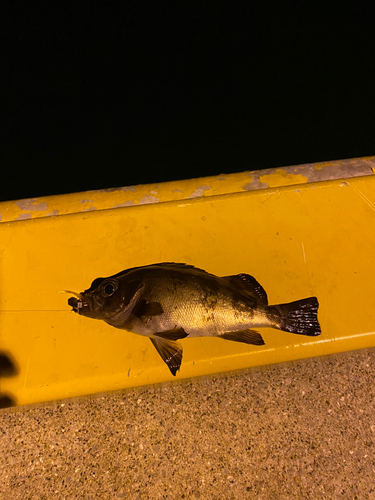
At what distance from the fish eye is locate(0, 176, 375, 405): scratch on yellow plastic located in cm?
27

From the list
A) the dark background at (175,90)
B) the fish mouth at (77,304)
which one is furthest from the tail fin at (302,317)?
the dark background at (175,90)

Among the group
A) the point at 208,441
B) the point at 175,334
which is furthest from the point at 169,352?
the point at 208,441

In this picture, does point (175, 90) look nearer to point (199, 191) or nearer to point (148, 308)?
point (199, 191)

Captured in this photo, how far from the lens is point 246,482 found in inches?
75.3

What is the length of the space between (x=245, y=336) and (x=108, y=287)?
0.76 meters

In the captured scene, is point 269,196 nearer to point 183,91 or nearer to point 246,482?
point 246,482

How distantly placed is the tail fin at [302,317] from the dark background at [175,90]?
2.08m

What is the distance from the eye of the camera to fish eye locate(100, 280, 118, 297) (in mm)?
1696

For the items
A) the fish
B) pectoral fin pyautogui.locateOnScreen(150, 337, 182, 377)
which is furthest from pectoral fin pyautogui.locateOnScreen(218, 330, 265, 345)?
pectoral fin pyautogui.locateOnScreen(150, 337, 182, 377)

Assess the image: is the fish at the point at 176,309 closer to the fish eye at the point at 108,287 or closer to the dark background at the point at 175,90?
the fish eye at the point at 108,287

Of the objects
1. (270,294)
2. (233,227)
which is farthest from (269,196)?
(270,294)

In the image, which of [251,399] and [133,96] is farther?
[133,96]

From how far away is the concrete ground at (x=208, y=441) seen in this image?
1.91 m

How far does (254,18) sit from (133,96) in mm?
1875
